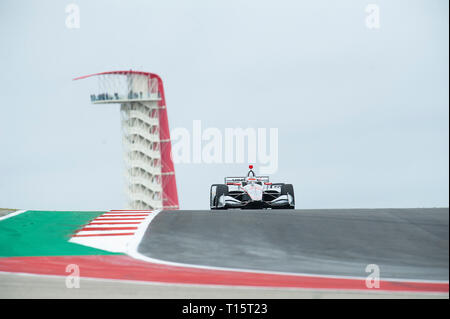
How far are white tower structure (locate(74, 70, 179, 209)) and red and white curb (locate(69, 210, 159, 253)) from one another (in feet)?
128

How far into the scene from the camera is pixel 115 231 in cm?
1291

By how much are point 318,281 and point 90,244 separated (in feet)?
17.4

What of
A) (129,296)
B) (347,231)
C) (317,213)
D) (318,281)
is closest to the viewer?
(129,296)

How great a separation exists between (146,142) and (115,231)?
41791 mm

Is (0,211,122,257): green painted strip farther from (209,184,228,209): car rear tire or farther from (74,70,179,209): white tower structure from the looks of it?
(74,70,179,209): white tower structure

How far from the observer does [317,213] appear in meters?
14.2

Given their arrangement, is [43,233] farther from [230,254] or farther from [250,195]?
[250,195]

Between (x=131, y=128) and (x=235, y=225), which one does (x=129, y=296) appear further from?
(x=131, y=128)

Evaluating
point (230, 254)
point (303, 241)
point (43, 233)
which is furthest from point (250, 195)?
point (230, 254)

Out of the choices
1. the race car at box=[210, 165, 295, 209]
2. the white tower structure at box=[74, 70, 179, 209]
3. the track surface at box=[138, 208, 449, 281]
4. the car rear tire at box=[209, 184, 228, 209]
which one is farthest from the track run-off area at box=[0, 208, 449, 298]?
the white tower structure at box=[74, 70, 179, 209]

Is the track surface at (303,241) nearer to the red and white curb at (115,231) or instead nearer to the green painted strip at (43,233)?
Result: the red and white curb at (115,231)

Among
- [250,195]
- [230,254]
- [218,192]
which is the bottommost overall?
[230,254]

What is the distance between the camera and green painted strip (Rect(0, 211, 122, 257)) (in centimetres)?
1105

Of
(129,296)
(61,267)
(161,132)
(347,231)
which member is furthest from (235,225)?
(161,132)
